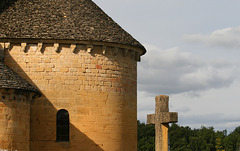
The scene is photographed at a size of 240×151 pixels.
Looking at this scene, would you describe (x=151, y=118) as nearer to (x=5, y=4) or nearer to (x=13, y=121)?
(x=13, y=121)

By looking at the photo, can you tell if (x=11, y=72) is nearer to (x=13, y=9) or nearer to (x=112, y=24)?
(x=13, y=9)

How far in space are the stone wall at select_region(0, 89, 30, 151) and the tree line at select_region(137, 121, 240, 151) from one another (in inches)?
1465

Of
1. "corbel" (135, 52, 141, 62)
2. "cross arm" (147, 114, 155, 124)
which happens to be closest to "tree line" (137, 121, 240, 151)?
"corbel" (135, 52, 141, 62)

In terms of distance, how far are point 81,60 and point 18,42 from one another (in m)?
2.71

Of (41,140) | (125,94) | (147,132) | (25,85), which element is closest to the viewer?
(25,85)

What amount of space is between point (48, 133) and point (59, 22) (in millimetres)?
4741

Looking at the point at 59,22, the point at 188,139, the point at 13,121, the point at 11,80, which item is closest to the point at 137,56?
the point at 59,22

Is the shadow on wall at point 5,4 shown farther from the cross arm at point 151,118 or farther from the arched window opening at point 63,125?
the cross arm at point 151,118

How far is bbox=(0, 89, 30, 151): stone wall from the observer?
20.3 m

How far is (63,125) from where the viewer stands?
76.5 feet

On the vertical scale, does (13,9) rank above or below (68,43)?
above

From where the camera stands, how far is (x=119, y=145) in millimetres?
23953

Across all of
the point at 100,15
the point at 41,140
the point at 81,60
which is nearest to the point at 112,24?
the point at 100,15

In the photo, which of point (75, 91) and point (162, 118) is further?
point (75, 91)
